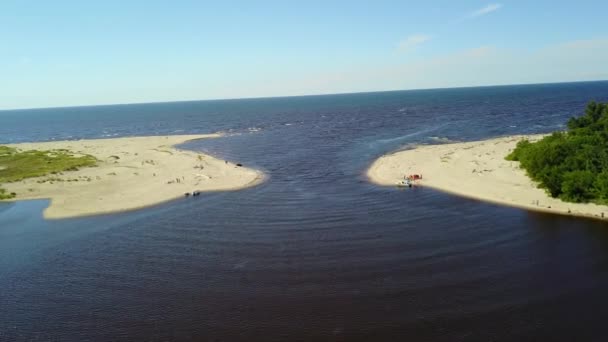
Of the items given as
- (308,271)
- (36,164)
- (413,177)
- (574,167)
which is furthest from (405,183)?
(36,164)

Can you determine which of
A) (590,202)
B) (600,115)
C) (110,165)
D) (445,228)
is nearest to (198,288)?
(445,228)

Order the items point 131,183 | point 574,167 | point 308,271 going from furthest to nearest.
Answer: point 131,183
point 574,167
point 308,271

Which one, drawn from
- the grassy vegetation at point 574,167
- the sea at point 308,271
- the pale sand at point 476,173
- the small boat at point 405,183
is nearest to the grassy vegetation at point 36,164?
the sea at point 308,271

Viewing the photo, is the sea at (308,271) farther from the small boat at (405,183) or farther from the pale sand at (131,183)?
the pale sand at (131,183)

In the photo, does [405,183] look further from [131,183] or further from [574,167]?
[131,183]

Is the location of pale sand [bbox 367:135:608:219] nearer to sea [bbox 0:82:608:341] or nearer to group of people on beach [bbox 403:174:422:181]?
group of people on beach [bbox 403:174:422:181]

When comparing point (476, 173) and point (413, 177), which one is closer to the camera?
point (413, 177)
